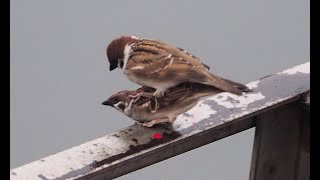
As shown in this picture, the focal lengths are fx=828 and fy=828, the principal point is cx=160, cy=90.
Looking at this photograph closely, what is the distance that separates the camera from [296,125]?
1465 millimetres

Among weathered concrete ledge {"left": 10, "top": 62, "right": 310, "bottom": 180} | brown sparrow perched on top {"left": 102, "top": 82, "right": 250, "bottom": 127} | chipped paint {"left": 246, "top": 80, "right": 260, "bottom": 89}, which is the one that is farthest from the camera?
chipped paint {"left": 246, "top": 80, "right": 260, "bottom": 89}

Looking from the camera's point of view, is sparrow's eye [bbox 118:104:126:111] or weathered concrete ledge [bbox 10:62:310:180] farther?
sparrow's eye [bbox 118:104:126:111]

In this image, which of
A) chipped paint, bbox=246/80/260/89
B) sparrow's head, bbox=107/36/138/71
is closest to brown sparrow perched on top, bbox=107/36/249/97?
sparrow's head, bbox=107/36/138/71

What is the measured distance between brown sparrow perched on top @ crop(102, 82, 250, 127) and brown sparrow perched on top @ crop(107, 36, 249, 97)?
13 mm

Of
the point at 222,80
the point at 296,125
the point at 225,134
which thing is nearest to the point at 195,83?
the point at 222,80

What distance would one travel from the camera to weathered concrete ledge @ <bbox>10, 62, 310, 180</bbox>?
116 centimetres

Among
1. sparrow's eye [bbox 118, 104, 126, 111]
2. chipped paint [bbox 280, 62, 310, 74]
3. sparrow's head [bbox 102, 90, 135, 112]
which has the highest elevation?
chipped paint [bbox 280, 62, 310, 74]

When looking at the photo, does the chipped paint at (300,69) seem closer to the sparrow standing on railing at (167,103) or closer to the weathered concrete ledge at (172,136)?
the weathered concrete ledge at (172,136)

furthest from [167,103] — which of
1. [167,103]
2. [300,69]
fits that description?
[300,69]

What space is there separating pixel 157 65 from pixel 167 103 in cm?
6

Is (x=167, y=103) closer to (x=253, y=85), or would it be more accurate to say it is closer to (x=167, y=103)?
(x=167, y=103)

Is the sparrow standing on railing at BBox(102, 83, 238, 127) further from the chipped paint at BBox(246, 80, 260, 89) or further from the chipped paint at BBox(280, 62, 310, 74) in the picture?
the chipped paint at BBox(280, 62, 310, 74)

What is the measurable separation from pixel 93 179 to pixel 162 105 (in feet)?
0.59
